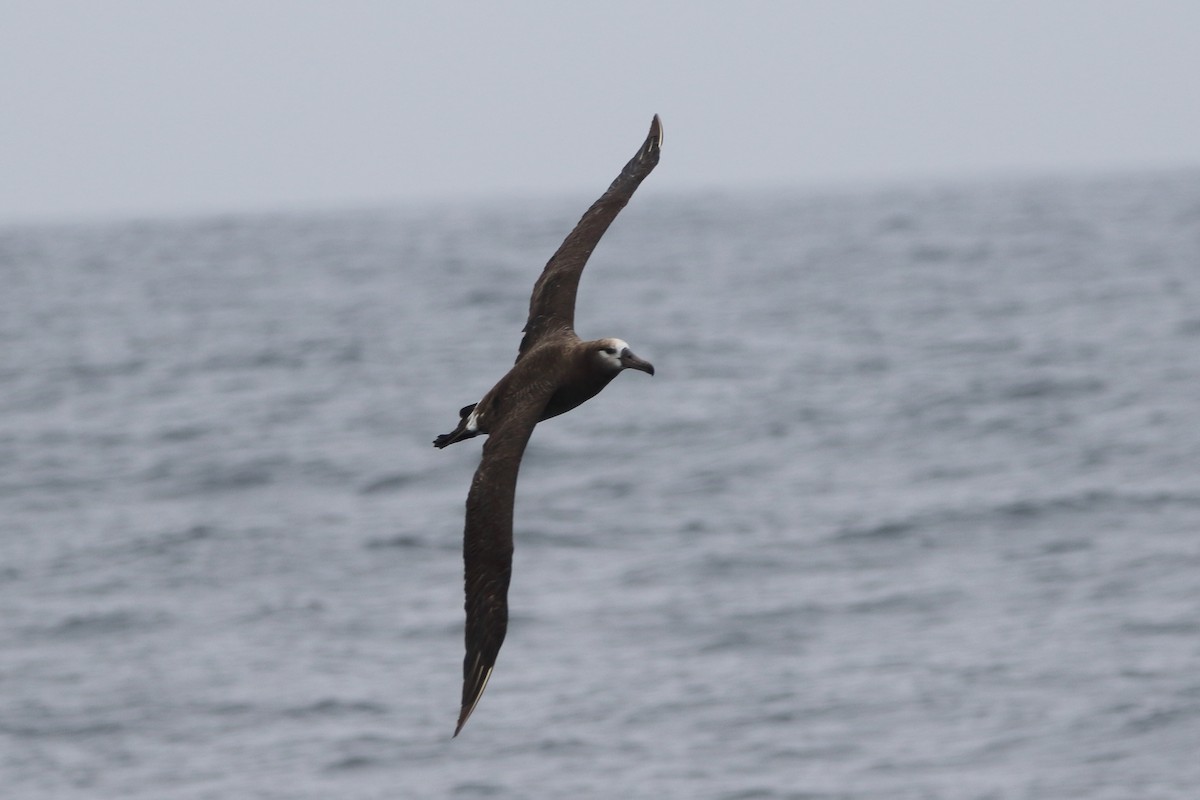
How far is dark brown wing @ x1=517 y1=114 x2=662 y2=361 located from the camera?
34.8ft

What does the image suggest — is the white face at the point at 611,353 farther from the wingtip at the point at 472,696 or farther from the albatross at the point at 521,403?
the wingtip at the point at 472,696

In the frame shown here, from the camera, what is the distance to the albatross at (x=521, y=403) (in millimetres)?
8523

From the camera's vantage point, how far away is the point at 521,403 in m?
9.47

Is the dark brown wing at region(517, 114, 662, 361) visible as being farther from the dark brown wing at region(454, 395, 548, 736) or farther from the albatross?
the dark brown wing at region(454, 395, 548, 736)

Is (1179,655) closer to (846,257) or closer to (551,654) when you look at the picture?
(551,654)

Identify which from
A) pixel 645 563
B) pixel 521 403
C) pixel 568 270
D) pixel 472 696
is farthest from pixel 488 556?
pixel 645 563

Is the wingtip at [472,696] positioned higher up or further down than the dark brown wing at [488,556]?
further down

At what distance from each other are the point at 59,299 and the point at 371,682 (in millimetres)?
44958

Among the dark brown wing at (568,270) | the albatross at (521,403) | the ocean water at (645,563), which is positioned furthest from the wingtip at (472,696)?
the ocean water at (645,563)

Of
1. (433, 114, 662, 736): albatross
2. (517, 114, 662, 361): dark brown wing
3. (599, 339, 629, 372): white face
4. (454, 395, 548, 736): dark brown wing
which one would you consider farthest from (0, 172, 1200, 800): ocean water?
(454, 395, 548, 736): dark brown wing

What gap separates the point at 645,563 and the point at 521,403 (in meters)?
10.1

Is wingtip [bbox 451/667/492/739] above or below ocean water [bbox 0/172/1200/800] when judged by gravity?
above

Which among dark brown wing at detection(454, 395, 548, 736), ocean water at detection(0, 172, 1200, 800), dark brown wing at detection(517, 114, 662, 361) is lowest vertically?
ocean water at detection(0, 172, 1200, 800)

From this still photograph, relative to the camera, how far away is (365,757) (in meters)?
14.3
